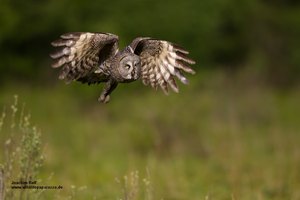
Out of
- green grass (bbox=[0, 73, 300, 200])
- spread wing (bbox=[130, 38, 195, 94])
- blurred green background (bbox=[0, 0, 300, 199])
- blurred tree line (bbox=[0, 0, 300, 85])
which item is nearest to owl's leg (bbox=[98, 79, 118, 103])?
spread wing (bbox=[130, 38, 195, 94])

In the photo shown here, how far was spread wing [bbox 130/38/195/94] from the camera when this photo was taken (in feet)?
18.3

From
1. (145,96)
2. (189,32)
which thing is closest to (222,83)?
(189,32)

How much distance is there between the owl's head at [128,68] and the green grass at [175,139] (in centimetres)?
155

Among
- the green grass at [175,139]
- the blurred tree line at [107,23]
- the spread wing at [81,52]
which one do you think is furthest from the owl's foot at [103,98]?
the blurred tree line at [107,23]

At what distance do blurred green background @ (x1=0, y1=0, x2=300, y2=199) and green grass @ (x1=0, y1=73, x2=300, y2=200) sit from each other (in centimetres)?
3

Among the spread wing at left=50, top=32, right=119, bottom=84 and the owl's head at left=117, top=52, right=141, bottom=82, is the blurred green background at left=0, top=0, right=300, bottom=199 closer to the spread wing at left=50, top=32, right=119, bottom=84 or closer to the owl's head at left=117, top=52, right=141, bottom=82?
the spread wing at left=50, top=32, right=119, bottom=84

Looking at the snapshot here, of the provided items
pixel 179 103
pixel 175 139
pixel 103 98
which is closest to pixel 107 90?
pixel 103 98

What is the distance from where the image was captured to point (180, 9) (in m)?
17.0

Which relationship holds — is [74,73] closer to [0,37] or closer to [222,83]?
[0,37]

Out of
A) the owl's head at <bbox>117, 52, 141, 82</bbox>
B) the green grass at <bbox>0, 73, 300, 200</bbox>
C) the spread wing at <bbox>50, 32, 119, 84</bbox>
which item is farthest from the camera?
the green grass at <bbox>0, 73, 300, 200</bbox>

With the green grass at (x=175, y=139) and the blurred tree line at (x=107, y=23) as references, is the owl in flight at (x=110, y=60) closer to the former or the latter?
the green grass at (x=175, y=139)

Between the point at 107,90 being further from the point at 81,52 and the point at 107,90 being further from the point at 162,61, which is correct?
the point at 162,61

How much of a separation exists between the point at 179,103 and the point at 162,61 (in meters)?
8.64

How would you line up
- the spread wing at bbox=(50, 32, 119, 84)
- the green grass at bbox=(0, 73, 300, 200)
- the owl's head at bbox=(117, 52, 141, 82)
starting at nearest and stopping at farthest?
the owl's head at bbox=(117, 52, 141, 82), the spread wing at bbox=(50, 32, 119, 84), the green grass at bbox=(0, 73, 300, 200)
